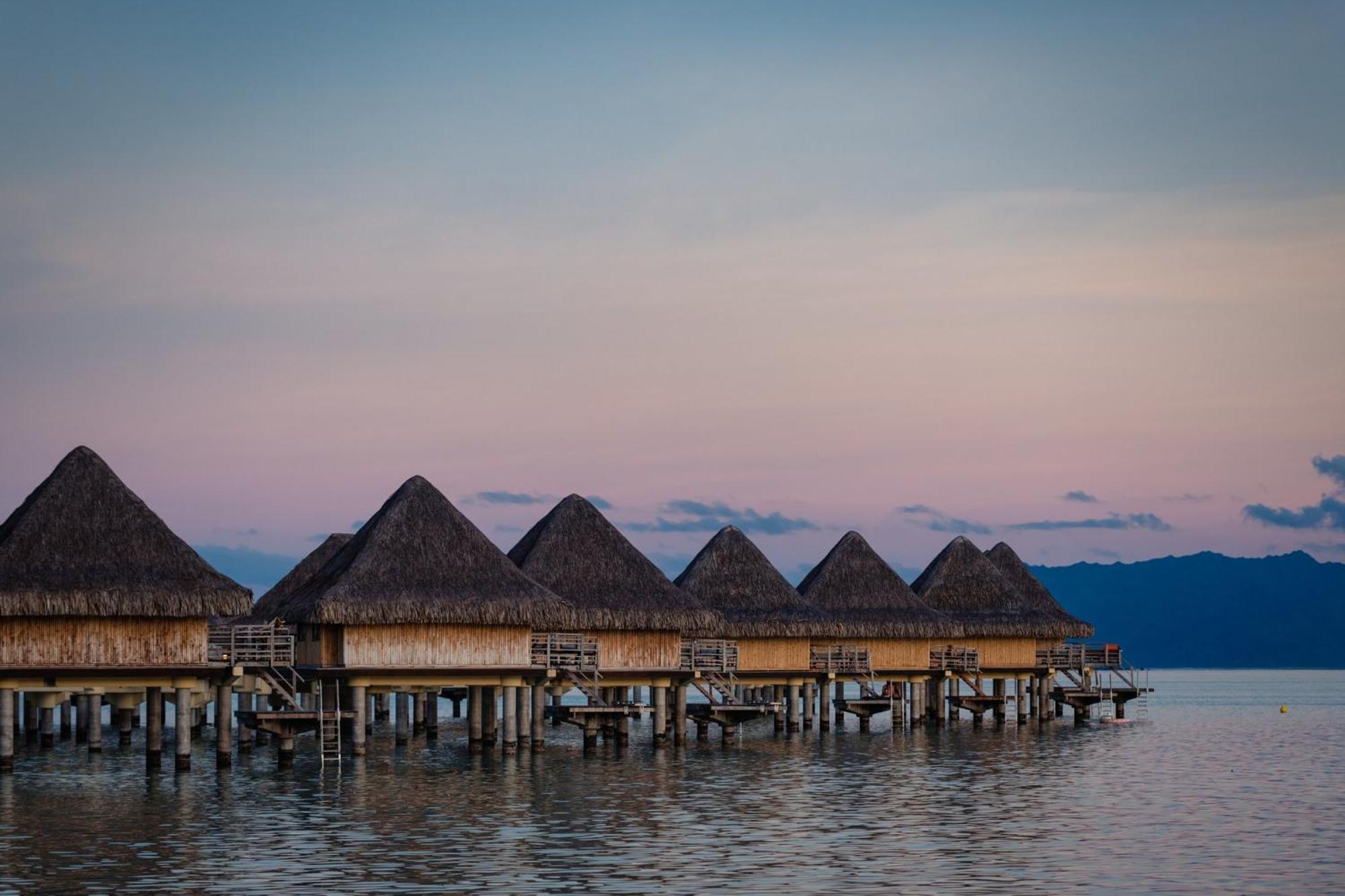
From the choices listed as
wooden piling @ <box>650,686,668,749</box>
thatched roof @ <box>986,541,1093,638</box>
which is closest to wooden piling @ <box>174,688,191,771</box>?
wooden piling @ <box>650,686,668,749</box>

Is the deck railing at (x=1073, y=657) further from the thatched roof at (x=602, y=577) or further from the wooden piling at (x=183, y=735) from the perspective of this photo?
the wooden piling at (x=183, y=735)

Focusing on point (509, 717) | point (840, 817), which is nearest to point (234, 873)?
point (840, 817)

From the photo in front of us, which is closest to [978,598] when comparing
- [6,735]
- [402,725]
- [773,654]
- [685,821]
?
[773,654]

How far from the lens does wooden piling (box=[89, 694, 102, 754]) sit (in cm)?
5466

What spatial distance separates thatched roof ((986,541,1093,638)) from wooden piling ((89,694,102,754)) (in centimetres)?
3310

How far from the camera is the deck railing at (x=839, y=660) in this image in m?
60.4

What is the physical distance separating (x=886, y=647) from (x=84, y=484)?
29.2 metres

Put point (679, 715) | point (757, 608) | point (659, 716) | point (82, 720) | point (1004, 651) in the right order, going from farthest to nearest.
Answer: point (1004, 651), point (82, 720), point (757, 608), point (679, 715), point (659, 716)

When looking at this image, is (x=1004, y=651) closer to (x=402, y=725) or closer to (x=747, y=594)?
(x=747, y=594)

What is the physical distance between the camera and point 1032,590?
72062 mm

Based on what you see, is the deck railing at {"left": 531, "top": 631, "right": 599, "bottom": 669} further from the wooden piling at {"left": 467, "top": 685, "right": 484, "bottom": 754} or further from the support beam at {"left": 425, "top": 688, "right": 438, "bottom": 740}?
the support beam at {"left": 425, "top": 688, "right": 438, "bottom": 740}

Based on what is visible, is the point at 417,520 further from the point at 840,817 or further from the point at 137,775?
the point at 840,817

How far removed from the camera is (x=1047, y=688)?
7231 cm

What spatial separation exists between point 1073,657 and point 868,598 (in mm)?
10452
